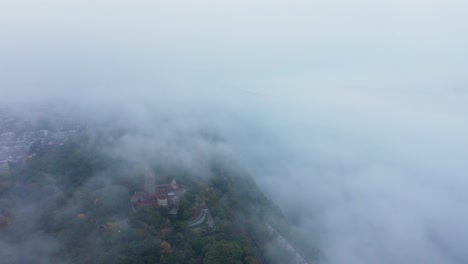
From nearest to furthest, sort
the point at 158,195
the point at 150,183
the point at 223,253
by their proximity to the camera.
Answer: the point at 223,253 < the point at 158,195 < the point at 150,183

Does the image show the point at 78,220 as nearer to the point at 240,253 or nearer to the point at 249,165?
the point at 240,253

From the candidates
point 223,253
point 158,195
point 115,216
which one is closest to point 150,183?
point 158,195

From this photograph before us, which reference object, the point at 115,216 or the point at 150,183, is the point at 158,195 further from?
the point at 115,216

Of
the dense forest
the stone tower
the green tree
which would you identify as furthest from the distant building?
the green tree

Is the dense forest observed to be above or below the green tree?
below

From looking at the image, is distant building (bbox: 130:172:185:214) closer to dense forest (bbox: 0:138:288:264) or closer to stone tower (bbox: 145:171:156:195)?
stone tower (bbox: 145:171:156:195)

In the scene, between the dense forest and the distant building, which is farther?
the distant building
